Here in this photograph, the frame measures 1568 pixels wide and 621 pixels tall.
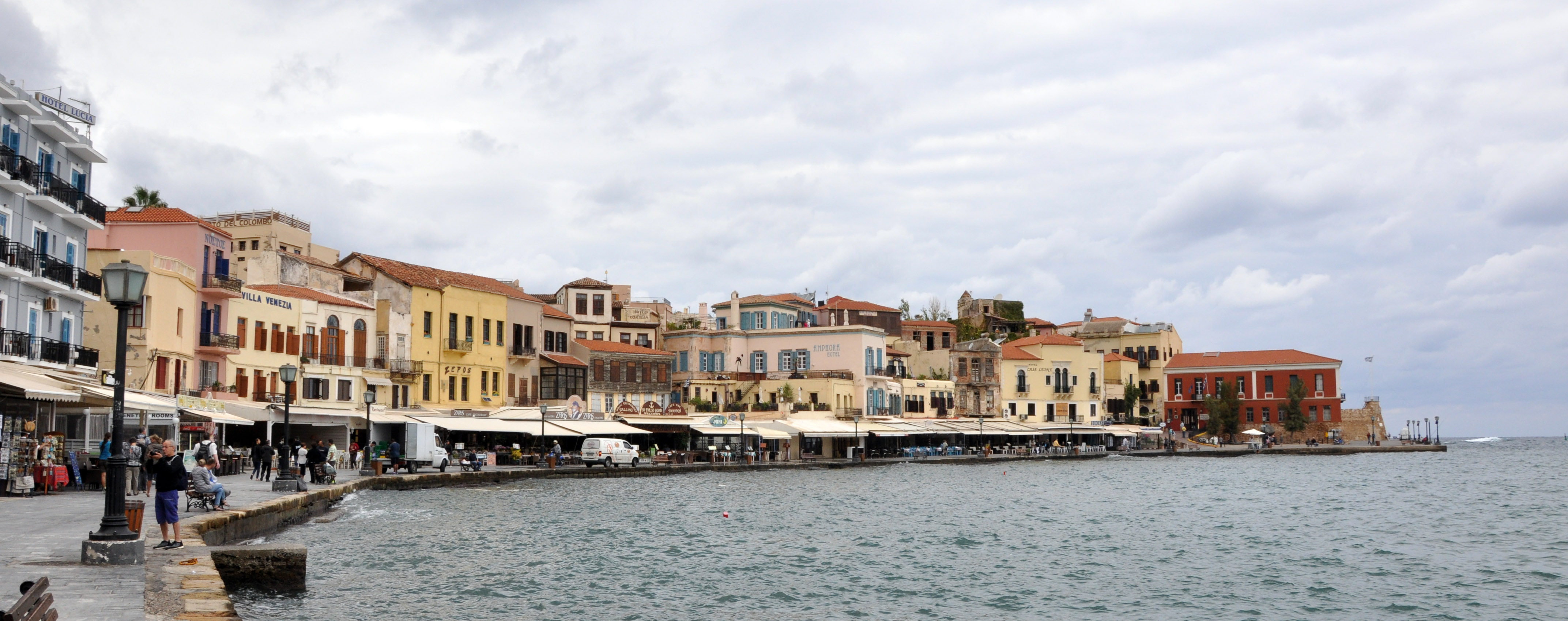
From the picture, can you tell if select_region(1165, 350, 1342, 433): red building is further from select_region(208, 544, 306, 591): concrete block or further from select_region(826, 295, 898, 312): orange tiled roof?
select_region(208, 544, 306, 591): concrete block

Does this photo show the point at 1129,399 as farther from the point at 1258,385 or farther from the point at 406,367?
the point at 406,367

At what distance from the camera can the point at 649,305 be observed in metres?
88.7

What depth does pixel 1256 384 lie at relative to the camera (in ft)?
333

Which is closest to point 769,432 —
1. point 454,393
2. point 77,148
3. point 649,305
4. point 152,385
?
point 454,393

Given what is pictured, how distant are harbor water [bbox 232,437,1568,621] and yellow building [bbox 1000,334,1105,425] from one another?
44.4 meters

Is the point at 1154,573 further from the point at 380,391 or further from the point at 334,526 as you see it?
the point at 380,391

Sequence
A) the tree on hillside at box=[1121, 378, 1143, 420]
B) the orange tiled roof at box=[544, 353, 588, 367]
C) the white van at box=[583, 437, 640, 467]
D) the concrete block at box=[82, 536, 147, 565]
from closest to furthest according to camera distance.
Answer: the concrete block at box=[82, 536, 147, 565] → the white van at box=[583, 437, 640, 467] → the orange tiled roof at box=[544, 353, 588, 367] → the tree on hillside at box=[1121, 378, 1143, 420]

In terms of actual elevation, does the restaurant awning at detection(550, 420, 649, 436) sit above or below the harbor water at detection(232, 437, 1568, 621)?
above

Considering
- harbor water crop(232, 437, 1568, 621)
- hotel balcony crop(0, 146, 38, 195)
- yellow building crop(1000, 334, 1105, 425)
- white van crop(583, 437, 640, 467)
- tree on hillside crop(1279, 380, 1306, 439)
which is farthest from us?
tree on hillside crop(1279, 380, 1306, 439)

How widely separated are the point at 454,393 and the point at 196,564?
47620mm

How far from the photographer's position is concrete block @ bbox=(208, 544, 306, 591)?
14.4 meters

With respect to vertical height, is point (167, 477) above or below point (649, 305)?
below

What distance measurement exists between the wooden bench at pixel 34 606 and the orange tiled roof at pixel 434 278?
51.1 m

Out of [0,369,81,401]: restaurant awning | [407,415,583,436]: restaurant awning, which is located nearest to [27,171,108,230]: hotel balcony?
[0,369,81,401]: restaurant awning
